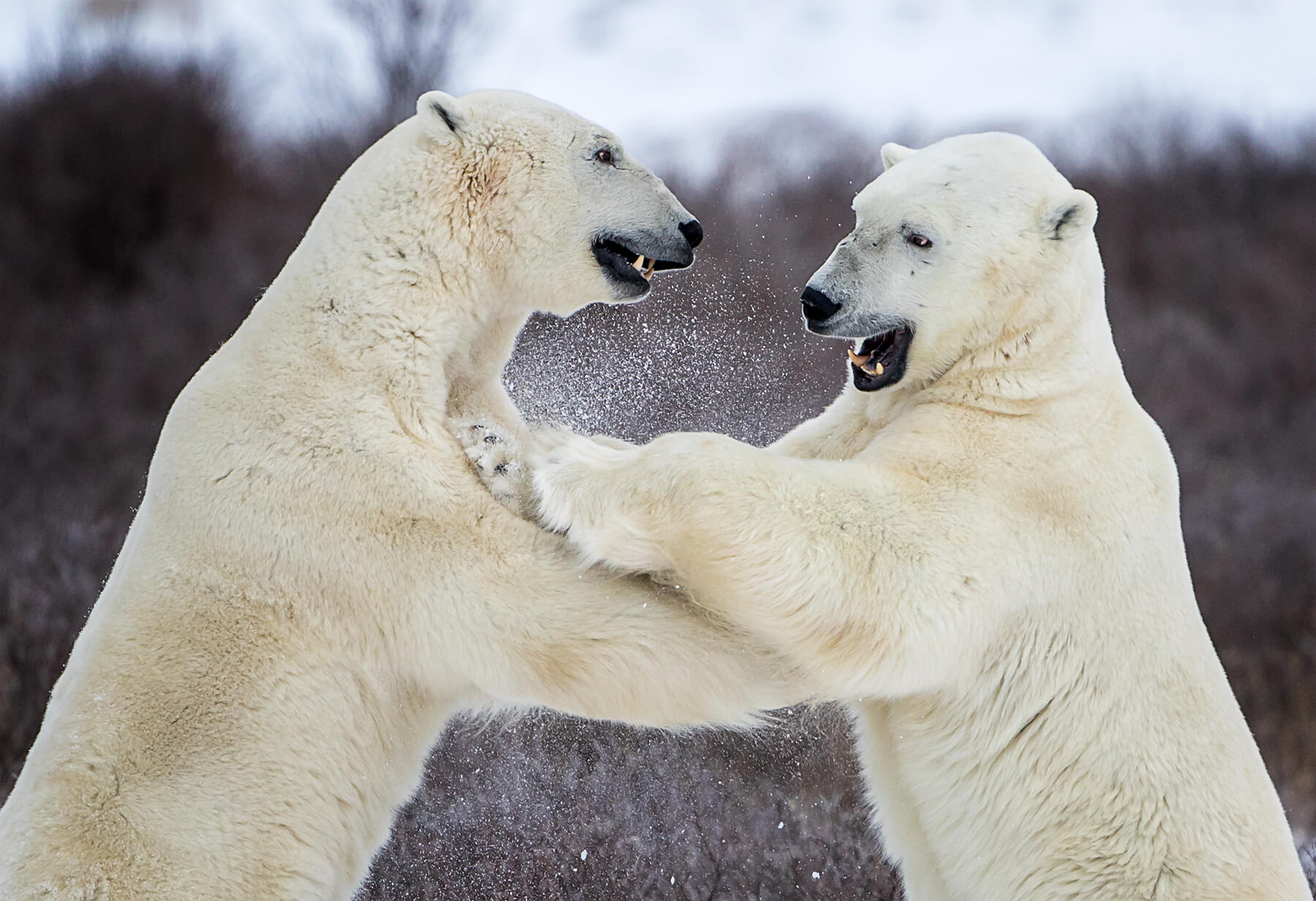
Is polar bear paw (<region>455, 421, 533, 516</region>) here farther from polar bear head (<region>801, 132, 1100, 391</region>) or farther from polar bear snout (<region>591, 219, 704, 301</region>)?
polar bear head (<region>801, 132, 1100, 391</region>)

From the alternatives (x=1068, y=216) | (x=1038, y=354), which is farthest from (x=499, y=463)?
(x=1068, y=216)

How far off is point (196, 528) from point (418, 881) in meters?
2.04

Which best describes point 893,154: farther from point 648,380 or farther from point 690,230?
point 648,380

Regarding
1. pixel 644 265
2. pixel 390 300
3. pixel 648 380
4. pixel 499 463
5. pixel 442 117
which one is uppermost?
pixel 442 117

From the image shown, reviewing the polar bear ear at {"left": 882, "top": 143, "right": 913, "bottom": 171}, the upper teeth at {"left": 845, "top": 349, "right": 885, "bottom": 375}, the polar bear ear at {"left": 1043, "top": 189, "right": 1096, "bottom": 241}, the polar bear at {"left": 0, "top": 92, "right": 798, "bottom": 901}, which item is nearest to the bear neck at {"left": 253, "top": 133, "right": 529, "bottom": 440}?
the polar bear at {"left": 0, "top": 92, "right": 798, "bottom": 901}

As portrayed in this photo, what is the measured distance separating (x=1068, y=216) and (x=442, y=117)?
126 cm

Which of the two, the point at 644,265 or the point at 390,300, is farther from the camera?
the point at 644,265

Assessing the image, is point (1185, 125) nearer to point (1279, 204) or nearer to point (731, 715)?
point (1279, 204)

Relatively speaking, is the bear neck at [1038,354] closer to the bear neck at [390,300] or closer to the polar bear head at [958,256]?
the polar bear head at [958,256]

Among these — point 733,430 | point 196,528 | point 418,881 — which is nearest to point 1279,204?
point 733,430

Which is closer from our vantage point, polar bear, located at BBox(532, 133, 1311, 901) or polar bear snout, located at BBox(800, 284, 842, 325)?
polar bear, located at BBox(532, 133, 1311, 901)

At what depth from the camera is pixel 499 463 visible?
2568 millimetres

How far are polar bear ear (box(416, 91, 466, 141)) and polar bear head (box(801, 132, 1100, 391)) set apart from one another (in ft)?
2.57

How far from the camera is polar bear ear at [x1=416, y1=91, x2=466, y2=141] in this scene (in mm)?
2672
